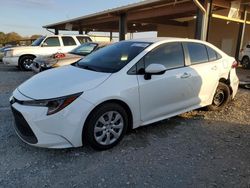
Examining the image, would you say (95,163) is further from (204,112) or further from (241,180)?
(204,112)

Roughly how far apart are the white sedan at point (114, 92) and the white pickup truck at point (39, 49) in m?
8.73

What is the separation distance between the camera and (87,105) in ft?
11.1

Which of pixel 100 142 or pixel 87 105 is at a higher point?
pixel 87 105

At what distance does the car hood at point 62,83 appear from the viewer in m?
3.43

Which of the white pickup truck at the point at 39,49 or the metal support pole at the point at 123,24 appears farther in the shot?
the metal support pole at the point at 123,24

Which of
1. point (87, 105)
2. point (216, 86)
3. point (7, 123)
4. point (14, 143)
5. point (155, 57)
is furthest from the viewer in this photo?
point (216, 86)

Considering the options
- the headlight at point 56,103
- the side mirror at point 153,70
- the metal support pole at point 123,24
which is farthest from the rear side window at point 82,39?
the headlight at point 56,103

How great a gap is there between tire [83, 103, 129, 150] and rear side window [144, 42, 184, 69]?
0.94 m

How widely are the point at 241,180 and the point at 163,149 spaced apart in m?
1.10


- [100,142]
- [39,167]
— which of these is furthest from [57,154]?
[100,142]

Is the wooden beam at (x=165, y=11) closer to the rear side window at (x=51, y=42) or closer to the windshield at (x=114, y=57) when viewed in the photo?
the rear side window at (x=51, y=42)

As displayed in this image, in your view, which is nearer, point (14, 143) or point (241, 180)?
point (241, 180)

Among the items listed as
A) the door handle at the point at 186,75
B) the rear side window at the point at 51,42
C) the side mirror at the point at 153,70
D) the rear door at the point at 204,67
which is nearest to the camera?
the side mirror at the point at 153,70

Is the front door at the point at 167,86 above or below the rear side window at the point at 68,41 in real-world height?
below
